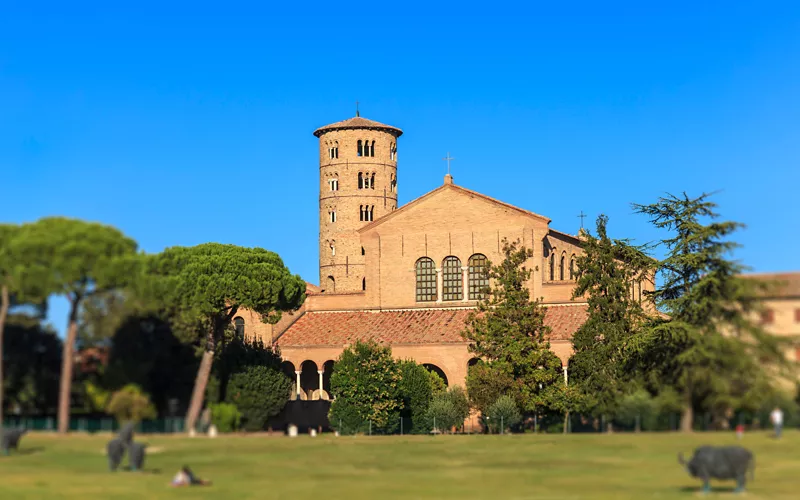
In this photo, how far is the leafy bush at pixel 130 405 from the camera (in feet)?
109

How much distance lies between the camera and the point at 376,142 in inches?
4419

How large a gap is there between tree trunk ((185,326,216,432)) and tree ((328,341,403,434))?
2575 centimetres

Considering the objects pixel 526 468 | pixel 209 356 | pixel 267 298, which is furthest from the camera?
pixel 267 298

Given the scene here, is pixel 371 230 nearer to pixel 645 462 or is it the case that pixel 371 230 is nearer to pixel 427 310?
pixel 427 310

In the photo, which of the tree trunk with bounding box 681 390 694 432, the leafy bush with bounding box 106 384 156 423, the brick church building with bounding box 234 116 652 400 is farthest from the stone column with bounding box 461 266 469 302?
the leafy bush with bounding box 106 384 156 423

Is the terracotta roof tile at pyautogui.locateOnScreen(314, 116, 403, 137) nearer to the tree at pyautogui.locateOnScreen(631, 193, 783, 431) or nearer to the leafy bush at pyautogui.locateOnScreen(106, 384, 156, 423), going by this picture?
the tree at pyautogui.locateOnScreen(631, 193, 783, 431)

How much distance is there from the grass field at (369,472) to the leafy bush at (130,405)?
71cm

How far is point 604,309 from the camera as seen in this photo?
6462 centimetres

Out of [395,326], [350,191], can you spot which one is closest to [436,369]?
[395,326]

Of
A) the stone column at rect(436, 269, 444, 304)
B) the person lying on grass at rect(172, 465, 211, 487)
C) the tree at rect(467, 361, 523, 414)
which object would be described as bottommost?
the person lying on grass at rect(172, 465, 211, 487)

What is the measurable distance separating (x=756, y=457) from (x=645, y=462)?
3.10 metres

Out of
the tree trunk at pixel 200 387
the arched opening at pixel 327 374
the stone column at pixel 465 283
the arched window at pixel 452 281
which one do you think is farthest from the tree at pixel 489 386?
the tree trunk at pixel 200 387

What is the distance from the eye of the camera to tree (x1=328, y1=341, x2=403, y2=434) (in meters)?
64.6

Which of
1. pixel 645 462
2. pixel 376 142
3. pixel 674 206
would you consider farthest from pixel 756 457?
pixel 376 142
